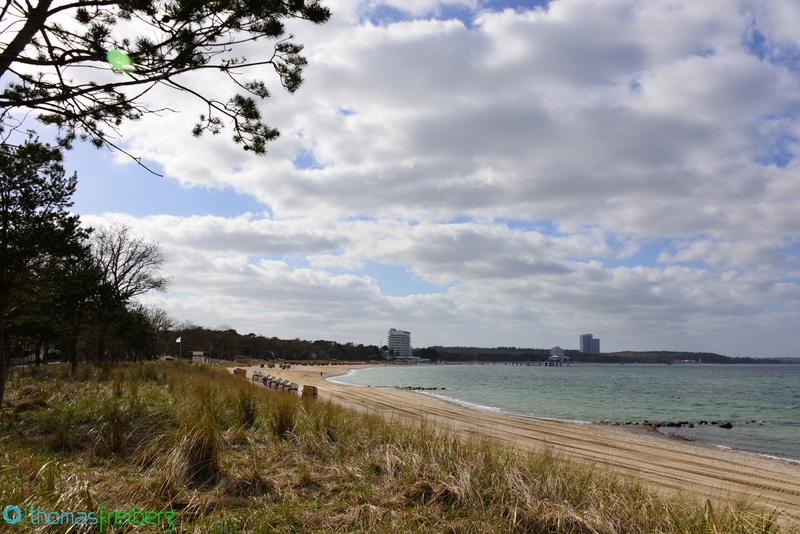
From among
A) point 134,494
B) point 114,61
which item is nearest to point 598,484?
point 134,494

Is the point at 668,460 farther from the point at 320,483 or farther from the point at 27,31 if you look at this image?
the point at 27,31

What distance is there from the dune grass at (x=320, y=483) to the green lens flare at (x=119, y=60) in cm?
458

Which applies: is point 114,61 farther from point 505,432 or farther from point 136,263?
point 136,263

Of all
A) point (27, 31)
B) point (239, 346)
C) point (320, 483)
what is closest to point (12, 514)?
point (320, 483)

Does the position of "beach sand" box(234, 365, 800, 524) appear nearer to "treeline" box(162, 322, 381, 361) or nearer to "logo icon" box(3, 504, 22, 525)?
"logo icon" box(3, 504, 22, 525)

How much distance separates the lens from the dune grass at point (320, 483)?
4.83 m

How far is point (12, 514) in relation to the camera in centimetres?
434

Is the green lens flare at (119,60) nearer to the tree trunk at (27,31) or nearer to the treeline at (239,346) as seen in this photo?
the tree trunk at (27,31)

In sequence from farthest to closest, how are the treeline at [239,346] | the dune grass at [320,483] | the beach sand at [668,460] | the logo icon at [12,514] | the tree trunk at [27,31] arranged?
1. the treeline at [239,346]
2. the beach sand at [668,460]
3. the tree trunk at [27,31]
4. the dune grass at [320,483]
5. the logo icon at [12,514]

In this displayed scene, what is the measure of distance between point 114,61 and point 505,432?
51.0ft

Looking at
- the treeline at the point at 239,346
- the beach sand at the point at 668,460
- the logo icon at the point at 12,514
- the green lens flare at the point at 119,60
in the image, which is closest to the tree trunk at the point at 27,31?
the green lens flare at the point at 119,60

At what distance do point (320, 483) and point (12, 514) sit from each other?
3.10 meters

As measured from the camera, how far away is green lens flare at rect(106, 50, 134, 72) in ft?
20.2

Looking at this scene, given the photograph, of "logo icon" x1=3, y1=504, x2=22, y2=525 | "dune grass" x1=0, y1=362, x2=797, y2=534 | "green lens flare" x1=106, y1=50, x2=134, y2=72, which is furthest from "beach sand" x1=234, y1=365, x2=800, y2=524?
"green lens flare" x1=106, y1=50, x2=134, y2=72
